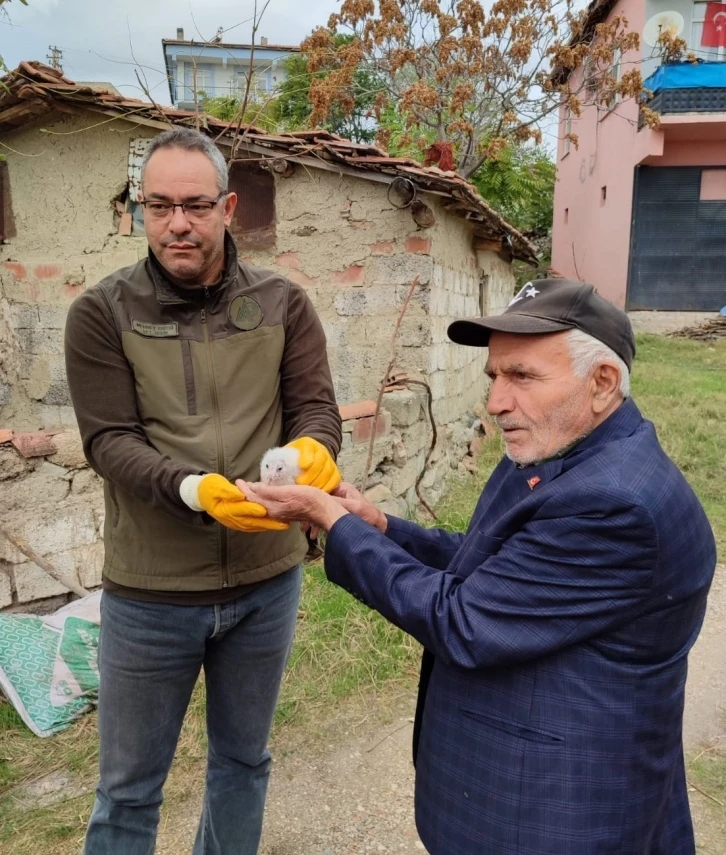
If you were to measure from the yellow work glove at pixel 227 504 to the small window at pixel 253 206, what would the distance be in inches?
140

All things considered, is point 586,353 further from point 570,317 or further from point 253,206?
point 253,206

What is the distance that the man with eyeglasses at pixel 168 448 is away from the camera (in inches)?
68.8

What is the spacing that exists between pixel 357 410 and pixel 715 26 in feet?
49.0

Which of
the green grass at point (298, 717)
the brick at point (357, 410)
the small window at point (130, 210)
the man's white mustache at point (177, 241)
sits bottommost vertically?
the green grass at point (298, 717)

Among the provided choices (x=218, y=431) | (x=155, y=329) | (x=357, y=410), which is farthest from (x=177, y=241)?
(x=357, y=410)

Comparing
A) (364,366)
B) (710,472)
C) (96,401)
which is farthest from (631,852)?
(710,472)

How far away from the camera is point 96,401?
5.74 ft

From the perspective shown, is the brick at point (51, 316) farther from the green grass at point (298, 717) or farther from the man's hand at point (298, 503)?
the man's hand at point (298, 503)

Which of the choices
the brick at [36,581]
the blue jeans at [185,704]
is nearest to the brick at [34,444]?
the brick at [36,581]

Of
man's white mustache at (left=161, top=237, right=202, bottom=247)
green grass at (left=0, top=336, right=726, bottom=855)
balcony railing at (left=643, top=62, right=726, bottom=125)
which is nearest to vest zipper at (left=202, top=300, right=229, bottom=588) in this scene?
man's white mustache at (left=161, top=237, right=202, bottom=247)

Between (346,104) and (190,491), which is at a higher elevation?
(346,104)

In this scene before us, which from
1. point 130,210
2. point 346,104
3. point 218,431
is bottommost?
point 218,431

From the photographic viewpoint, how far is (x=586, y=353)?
1.38 m

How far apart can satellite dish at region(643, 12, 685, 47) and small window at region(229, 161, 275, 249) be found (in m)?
13.6
